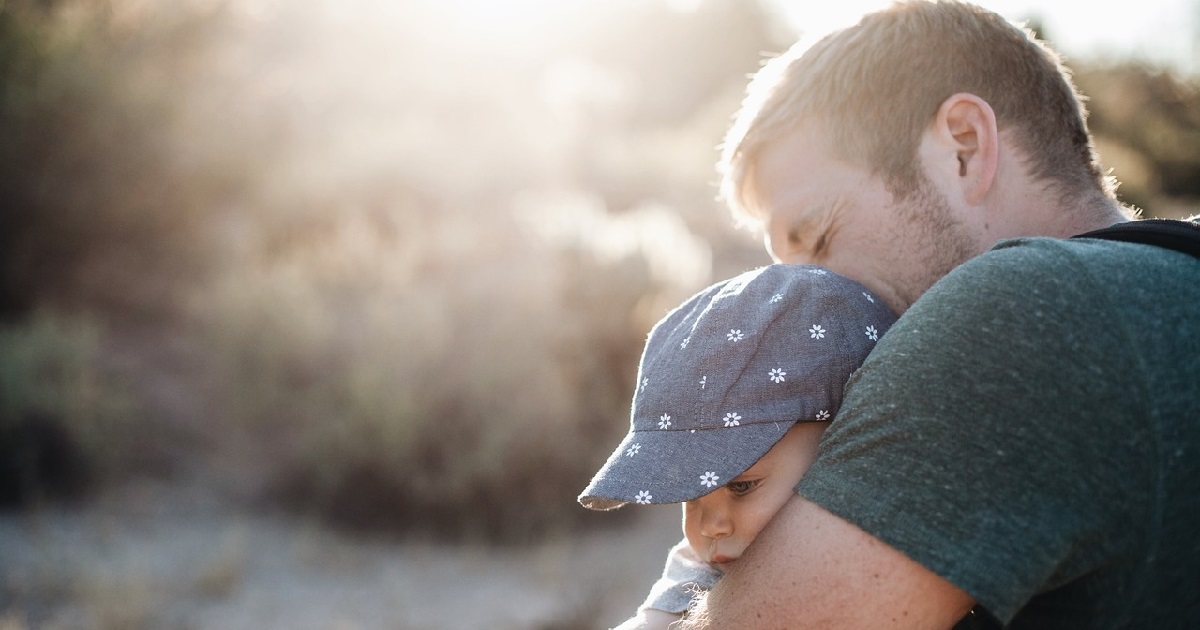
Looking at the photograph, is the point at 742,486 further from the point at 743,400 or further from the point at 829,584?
the point at 829,584

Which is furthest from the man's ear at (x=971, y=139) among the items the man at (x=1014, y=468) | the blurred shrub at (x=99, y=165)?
the blurred shrub at (x=99, y=165)

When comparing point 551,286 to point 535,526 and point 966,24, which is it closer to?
point 535,526

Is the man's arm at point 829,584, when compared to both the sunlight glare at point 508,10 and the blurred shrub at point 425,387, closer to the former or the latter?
the blurred shrub at point 425,387

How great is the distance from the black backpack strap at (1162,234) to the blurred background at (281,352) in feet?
2.89

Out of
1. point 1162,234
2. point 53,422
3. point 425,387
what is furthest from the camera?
point 425,387

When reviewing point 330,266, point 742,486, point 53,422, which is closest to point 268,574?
point 53,422

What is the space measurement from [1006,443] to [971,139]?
907 millimetres

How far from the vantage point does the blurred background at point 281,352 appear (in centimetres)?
466

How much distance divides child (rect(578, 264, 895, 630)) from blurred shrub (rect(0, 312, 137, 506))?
463 centimetres

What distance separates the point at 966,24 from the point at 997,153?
0.33 m

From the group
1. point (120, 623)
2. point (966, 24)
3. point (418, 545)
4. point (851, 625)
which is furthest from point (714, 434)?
point (418, 545)

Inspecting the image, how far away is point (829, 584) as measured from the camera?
1.17 meters

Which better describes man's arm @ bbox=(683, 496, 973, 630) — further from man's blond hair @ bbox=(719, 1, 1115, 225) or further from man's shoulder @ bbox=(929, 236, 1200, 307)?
man's blond hair @ bbox=(719, 1, 1115, 225)

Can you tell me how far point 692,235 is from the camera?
32.8 ft
